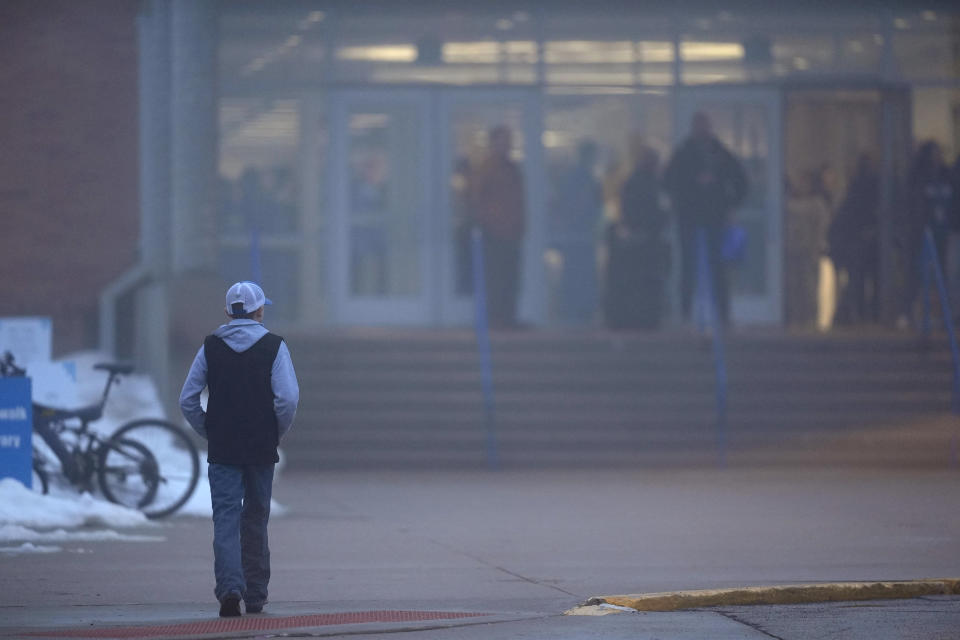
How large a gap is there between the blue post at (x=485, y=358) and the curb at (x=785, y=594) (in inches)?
286

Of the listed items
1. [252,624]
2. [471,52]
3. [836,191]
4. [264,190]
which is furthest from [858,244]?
[252,624]

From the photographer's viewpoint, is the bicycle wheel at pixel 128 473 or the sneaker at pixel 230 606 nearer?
the sneaker at pixel 230 606

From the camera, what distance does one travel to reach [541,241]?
65.3ft

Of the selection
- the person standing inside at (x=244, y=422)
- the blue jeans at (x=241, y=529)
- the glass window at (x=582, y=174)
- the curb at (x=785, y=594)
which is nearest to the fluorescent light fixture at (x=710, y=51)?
the glass window at (x=582, y=174)

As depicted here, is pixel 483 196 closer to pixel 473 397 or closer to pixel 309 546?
pixel 473 397

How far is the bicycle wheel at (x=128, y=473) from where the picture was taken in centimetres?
1163

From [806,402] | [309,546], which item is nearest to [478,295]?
[806,402]

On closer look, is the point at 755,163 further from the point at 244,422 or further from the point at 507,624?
the point at 507,624

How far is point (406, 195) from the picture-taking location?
64.9ft

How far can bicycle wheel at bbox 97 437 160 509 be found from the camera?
38.2 ft

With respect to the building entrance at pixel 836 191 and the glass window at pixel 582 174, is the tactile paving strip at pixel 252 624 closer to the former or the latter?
the glass window at pixel 582 174

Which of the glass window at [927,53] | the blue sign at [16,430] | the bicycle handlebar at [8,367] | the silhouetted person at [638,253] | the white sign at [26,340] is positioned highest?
the glass window at [927,53]

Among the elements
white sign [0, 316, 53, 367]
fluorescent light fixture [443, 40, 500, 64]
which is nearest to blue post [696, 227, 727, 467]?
fluorescent light fixture [443, 40, 500, 64]

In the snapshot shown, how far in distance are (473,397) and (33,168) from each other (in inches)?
218
